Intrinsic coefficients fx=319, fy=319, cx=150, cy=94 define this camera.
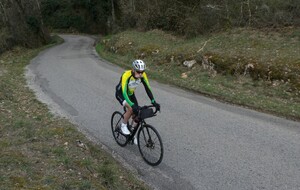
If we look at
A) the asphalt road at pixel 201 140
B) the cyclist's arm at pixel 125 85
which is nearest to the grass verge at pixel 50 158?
the asphalt road at pixel 201 140

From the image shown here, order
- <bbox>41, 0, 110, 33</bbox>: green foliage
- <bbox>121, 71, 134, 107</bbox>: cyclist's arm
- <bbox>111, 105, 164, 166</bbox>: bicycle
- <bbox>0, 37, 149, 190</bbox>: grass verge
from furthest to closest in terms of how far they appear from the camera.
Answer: <bbox>41, 0, 110, 33</bbox>: green foliage, <bbox>121, 71, 134, 107</bbox>: cyclist's arm, <bbox>111, 105, 164, 166</bbox>: bicycle, <bbox>0, 37, 149, 190</bbox>: grass verge

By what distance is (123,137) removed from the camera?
7.85 meters

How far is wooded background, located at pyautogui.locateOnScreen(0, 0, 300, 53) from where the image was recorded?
666 inches

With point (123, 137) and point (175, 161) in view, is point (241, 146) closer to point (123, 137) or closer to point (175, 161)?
point (175, 161)

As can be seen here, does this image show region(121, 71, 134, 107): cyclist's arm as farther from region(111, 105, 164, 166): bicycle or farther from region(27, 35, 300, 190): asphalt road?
region(27, 35, 300, 190): asphalt road

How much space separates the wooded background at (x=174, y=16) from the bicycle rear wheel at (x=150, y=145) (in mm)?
12180

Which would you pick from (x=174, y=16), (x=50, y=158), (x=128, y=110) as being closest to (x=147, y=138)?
(x=128, y=110)

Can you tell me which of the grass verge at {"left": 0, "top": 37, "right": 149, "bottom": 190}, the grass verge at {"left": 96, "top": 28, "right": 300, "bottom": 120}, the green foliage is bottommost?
the green foliage

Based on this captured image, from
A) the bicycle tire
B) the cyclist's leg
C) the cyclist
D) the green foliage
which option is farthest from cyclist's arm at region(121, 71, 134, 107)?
the green foliage

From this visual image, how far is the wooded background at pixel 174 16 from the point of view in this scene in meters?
16.9

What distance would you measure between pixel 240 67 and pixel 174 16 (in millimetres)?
11680

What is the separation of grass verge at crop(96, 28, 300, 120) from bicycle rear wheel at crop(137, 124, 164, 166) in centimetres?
458

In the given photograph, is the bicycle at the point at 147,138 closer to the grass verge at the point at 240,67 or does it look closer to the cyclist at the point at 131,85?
the cyclist at the point at 131,85

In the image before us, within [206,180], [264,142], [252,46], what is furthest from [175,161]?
[252,46]
